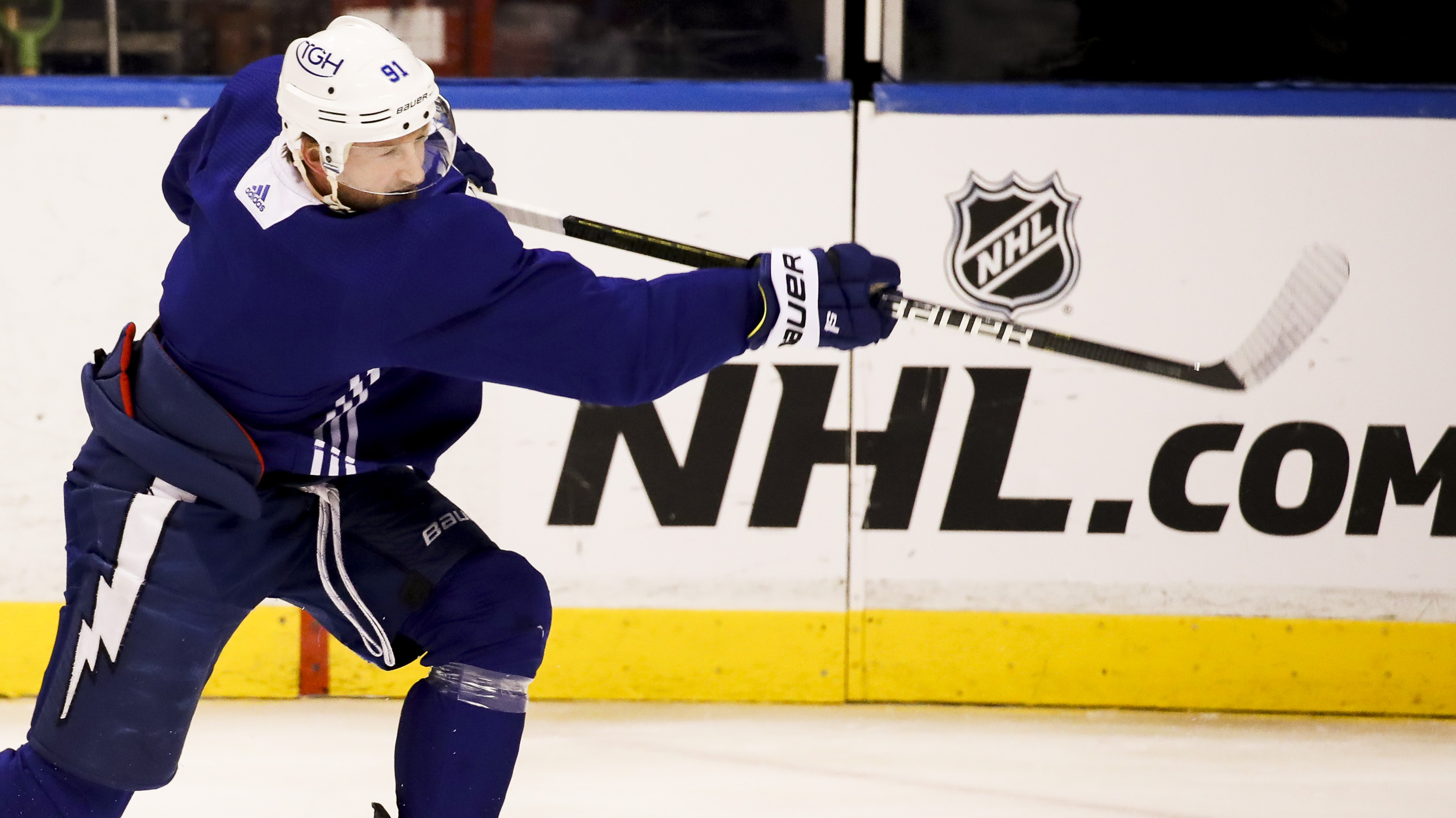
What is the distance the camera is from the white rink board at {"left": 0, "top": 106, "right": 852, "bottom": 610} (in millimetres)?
3021

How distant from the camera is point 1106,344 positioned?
2.12 metres

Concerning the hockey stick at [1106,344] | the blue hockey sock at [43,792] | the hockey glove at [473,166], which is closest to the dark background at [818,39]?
the hockey stick at [1106,344]

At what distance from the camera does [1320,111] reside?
297cm

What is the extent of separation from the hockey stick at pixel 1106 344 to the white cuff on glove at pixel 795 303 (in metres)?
0.11

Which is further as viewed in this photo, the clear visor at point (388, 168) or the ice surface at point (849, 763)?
the ice surface at point (849, 763)

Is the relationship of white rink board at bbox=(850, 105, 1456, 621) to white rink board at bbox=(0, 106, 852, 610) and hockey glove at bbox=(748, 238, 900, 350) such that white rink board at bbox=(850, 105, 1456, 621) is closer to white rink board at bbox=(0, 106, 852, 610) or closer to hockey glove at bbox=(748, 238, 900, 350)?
white rink board at bbox=(0, 106, 852, 610)

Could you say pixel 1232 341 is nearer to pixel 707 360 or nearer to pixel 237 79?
pixel 707 360

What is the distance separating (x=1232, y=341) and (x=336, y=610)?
185cm

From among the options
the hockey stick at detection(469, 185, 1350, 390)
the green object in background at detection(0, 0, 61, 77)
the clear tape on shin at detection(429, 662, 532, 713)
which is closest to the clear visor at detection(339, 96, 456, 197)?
the hockey stick at detection(469, 185, 1350, 390)

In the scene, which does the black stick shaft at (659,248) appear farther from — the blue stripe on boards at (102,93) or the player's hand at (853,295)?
the blue stripe on boards at (102,93)

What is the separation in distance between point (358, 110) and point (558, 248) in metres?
1.34

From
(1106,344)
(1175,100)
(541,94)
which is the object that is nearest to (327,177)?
(1106,344)

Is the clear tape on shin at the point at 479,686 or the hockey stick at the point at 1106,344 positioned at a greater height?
the hockey stick at the point at 1106,344

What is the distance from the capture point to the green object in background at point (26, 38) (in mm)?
3123
